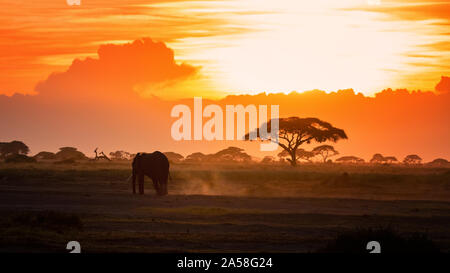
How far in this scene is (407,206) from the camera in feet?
128

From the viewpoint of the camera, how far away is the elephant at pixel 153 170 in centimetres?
4531

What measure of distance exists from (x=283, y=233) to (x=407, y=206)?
12996 millimetres

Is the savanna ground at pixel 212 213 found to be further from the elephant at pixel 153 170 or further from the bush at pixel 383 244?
the bush at pixel 383 244

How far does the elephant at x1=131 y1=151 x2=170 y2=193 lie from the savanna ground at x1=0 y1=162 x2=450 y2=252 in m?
0.77

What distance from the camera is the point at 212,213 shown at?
3416 cm

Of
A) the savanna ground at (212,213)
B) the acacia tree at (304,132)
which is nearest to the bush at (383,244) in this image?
the savanna ground at (212,213)

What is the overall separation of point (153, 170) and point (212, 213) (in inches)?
471

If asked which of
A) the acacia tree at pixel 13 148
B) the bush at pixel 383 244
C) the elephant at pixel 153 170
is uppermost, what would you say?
the acacia tree at pixel 13 148

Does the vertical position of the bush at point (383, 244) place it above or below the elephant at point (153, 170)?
below

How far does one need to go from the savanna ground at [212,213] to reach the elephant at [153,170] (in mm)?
774
